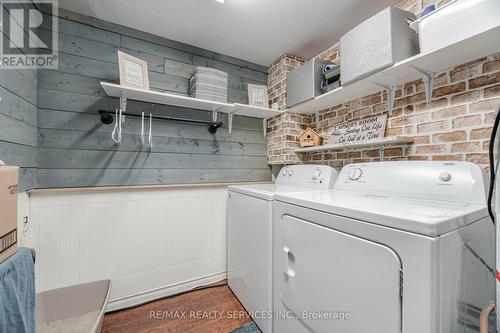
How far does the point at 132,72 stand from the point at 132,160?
70 cm

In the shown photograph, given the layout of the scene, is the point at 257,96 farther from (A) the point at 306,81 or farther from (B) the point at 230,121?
(A) the point at 306,81

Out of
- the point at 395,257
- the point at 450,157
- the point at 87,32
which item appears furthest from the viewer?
the point at 87,32

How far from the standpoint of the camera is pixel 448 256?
26.0 inches

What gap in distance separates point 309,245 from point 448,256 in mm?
504

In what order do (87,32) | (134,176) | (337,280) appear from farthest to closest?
(134,176)
(87,32)
(337,280)

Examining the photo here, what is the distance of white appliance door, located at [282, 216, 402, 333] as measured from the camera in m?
0.72

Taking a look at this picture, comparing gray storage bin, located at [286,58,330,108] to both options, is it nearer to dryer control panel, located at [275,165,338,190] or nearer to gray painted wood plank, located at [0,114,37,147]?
dryer control panel, located at [275,165,338,190]

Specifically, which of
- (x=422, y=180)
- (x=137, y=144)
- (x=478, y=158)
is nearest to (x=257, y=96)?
(x=137, y=144)

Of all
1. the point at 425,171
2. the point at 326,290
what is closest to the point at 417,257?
the point at 326,290

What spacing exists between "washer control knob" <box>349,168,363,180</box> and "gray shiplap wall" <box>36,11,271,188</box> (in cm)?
114

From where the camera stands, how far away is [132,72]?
1.59 metres

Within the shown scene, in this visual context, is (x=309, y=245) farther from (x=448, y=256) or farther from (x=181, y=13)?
(x=181, y=13)

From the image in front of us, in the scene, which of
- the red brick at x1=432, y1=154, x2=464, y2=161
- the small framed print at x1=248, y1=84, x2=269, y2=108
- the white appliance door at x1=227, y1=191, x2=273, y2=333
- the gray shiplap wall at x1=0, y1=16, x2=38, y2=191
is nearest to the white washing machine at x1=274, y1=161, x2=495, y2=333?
the white appliance door at x1=227, y1=191, x2=273, y2=333

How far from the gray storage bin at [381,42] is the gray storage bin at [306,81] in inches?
15.4
